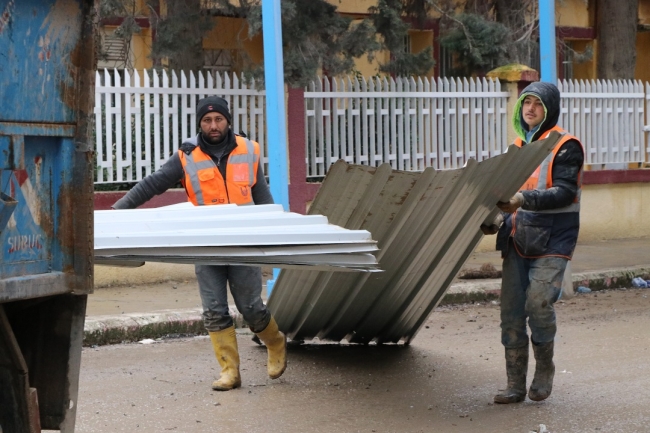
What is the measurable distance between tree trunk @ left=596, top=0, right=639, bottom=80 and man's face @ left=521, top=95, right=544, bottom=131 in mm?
10798

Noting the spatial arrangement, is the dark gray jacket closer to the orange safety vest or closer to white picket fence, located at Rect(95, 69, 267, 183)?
the orange safety vest

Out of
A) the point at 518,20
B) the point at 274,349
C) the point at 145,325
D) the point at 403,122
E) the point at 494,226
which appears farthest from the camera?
the point at 518,20

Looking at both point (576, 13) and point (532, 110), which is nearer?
point (532, 110)

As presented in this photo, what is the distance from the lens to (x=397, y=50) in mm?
12078

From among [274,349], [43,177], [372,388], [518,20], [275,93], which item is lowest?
[372,388]

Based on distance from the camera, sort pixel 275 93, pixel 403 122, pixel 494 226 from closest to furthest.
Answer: pixel 494 226, pixel 275 93, pixel 403 122

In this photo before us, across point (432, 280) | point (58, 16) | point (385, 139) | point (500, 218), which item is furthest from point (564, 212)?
point (385, 139)

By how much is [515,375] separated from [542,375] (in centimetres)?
15

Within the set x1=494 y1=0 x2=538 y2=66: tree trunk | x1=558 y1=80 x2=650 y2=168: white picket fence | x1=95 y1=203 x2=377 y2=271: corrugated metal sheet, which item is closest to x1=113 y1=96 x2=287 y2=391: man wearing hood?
x1=95 y1=203 x2=377 y2=271: corrugated metal sheet

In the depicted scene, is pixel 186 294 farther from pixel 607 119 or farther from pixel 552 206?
pixel 607 119

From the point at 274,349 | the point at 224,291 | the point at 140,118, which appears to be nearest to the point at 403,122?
the point at 140,118

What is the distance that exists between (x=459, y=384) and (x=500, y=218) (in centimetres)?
113

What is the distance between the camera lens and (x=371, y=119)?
38.0ft

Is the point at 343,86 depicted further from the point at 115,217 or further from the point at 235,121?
the point at 115,217
